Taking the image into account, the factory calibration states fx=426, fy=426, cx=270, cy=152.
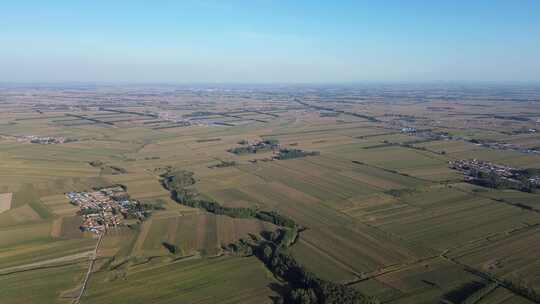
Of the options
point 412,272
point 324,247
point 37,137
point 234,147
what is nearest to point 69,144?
point 37,137

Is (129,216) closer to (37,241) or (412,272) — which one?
(37,241)

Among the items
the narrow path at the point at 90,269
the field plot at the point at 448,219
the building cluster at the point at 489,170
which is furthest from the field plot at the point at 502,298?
the building cluster at the point at 489,170

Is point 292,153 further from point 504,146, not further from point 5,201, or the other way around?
point 5,201

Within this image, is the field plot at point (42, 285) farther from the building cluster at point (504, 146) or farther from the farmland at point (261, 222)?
the building cluster at point (504, 146)

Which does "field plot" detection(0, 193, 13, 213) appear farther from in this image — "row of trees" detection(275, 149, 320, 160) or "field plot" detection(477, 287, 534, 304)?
"field plot" detection(477, 287, 534, 304)

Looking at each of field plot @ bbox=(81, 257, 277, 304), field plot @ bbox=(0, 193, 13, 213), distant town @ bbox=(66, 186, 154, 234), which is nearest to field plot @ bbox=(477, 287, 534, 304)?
field plot @ bbox=(81, 257, 277, 304)

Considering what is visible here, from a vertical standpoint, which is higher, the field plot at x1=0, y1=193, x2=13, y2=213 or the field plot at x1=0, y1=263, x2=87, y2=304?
the field plot at x1=0, y1=193, x2=13, y2=213

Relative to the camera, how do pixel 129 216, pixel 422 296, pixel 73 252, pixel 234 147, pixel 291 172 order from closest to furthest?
pixel 422 296 → pixel 73 252 → pixel 129 216 → pixel 291 172 → pixel 234 147
